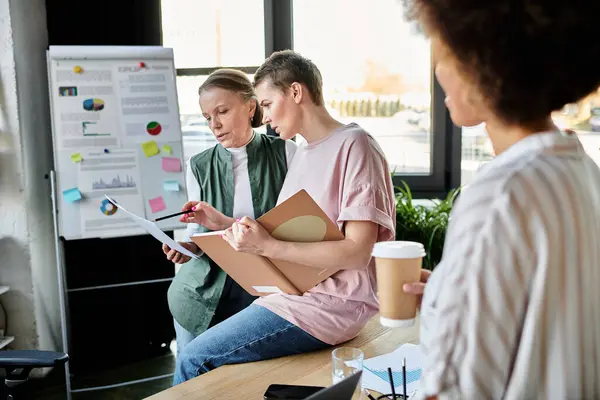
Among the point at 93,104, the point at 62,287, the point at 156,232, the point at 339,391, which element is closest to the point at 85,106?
the point at 93,104

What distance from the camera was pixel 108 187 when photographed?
3.15 metres

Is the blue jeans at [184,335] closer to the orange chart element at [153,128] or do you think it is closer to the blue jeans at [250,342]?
the blue jeans at [250,342]

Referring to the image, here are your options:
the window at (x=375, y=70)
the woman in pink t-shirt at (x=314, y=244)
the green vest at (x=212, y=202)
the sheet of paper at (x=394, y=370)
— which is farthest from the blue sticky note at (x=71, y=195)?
the sheet of paper at (x=394, y=370)

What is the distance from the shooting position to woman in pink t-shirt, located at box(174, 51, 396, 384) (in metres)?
1.67

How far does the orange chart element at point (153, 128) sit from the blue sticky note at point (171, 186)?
0.27m

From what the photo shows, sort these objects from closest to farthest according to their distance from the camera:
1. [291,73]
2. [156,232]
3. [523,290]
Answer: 1. [523,290]
2. [291,73]
3. [156,232]

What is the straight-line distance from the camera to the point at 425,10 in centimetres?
79

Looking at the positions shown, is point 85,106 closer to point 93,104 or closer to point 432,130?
point 93,104

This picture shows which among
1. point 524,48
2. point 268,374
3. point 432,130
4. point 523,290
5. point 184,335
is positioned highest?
point 524,48

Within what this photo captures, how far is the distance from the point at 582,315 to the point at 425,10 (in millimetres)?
421

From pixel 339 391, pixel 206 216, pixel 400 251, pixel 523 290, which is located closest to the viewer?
pixel 523 290

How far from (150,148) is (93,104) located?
0.36 meters

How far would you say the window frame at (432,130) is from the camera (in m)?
3.95

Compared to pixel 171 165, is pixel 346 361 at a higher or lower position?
lower
